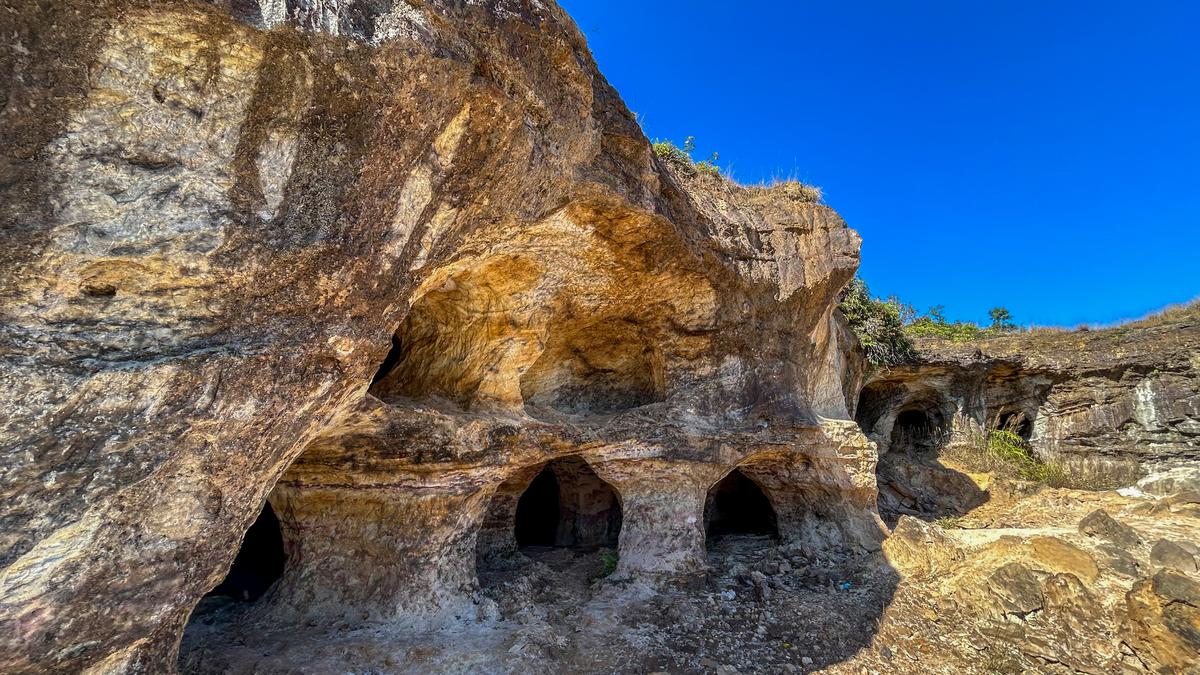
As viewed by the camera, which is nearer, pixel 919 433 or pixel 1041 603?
pixel 1041 603

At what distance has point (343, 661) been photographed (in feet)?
15.9

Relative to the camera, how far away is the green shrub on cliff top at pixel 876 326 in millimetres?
13781

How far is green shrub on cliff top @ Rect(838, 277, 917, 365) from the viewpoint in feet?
45.2

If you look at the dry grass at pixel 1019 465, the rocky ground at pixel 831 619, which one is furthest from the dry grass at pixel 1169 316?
the rocky ground at pixel 831 619

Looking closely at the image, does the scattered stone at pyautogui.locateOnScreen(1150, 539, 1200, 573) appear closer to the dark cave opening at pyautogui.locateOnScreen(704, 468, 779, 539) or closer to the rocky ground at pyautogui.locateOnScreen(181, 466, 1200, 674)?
the rocky ground at pyautogui.locateOnScreen(181, 466, 1200, 674)

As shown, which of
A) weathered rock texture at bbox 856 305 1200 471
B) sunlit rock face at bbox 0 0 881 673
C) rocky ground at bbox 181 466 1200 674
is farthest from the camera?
weathered rock texture at bbox 856 305 1200 471

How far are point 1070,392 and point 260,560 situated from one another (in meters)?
17.1

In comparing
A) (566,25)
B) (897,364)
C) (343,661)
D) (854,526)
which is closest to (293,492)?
(343,661)

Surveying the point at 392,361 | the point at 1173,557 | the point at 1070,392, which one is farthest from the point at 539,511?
the point at 1070,392

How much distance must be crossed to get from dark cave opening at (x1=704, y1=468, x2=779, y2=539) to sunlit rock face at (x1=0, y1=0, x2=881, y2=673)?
237 inches

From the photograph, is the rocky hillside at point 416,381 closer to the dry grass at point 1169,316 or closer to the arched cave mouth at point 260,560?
the arched cave mouth at point 260,560

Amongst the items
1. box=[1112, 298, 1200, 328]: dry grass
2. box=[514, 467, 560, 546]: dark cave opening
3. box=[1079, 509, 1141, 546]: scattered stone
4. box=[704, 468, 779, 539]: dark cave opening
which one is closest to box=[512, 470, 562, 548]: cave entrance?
box=[514, 467, 560, 546]: dark cave opening

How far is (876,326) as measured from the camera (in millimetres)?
13836

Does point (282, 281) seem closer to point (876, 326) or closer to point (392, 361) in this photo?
point (392, 361)
